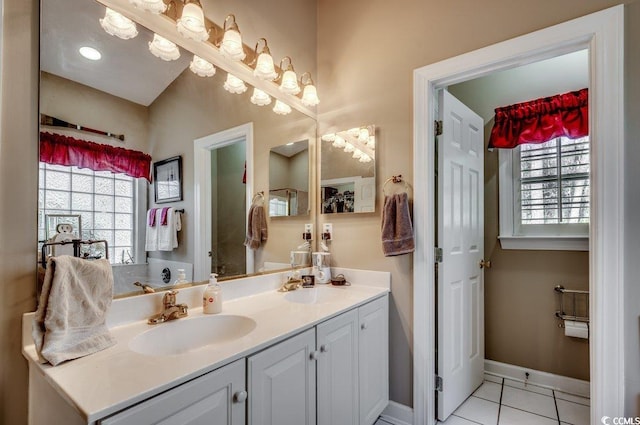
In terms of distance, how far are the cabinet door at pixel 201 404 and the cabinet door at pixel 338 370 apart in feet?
1.41

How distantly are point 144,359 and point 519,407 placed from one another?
2.34 metres

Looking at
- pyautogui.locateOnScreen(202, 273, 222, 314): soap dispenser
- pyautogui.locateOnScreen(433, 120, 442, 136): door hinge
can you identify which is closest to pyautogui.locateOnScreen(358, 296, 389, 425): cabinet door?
pyautogui.locateOnScreen(202, 273, 222, 314): soap dispenser

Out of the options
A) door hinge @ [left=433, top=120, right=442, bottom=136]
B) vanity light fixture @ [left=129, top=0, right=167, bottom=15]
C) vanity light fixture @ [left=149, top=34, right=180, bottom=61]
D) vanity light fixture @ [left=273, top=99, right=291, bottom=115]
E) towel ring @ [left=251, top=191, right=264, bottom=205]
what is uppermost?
vanity light fixture @ [left=129, top=0, right=167, bottom=15]

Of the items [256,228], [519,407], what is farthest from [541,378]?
[256,228]

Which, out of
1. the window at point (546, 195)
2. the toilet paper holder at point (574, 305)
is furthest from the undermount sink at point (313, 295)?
the toilet paper holder at point (574, 305)

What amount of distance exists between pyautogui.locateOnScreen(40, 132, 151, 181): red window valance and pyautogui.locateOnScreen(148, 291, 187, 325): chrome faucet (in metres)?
0.52

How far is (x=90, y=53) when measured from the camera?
1.16 meters

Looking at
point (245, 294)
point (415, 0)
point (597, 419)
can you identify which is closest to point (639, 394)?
point (597, 419)

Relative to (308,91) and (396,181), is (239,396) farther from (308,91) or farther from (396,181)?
(308,91)

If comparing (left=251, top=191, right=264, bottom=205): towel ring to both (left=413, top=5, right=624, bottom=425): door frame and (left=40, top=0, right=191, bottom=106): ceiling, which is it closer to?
(left=40, top=0, right=191, bottom=106): ceiling

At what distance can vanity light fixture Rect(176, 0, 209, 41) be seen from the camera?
133 cm

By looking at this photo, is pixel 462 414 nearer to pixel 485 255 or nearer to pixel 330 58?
pixel 485 255

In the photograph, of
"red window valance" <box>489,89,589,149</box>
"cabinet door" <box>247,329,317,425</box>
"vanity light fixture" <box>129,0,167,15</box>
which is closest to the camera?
"cabinet door" <box>247,329,317,425</box>

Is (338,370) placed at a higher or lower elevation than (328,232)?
lower
